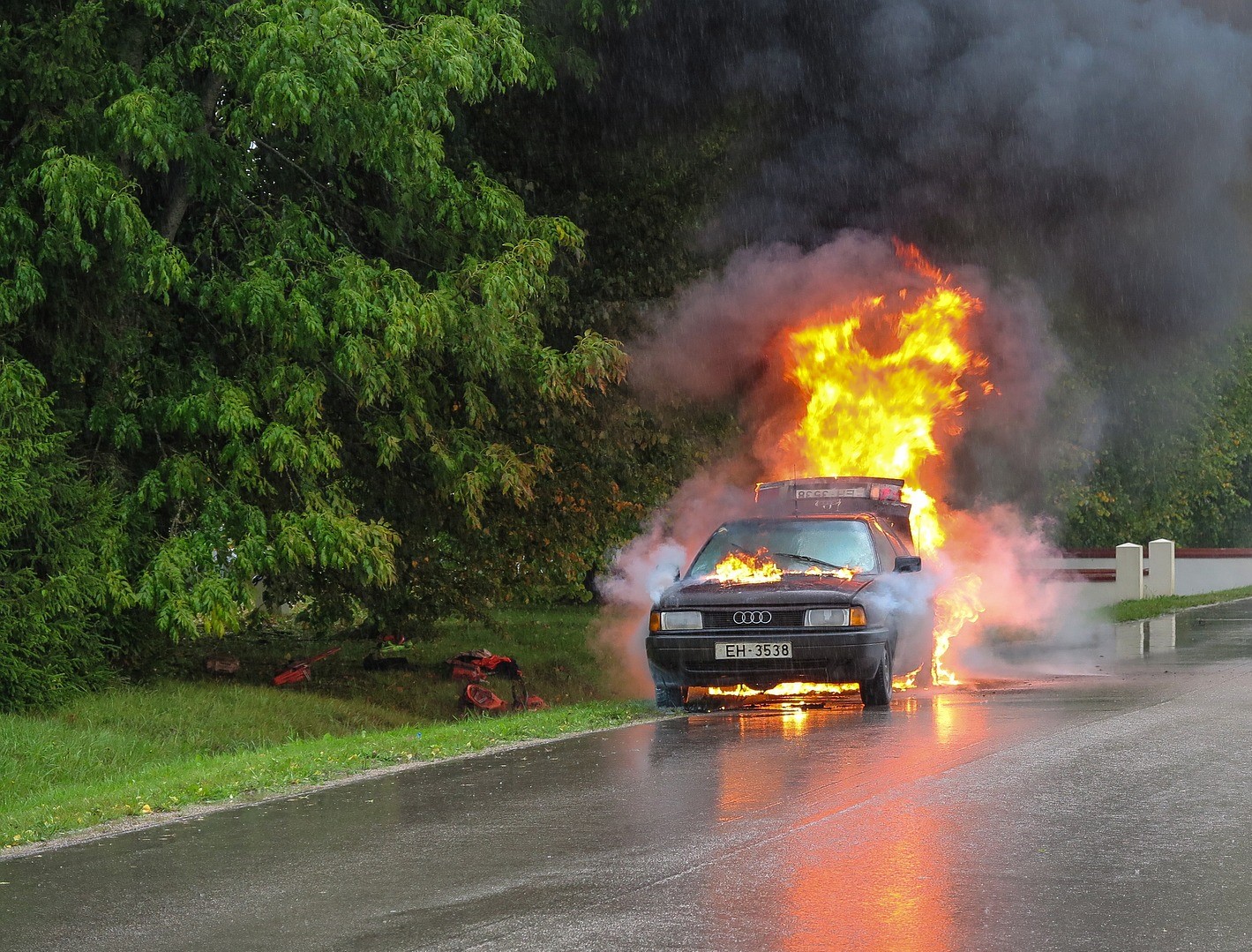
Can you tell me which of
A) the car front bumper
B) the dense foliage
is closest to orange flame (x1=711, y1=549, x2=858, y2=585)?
the car front bumper

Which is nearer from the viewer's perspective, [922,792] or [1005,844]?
[1005,844]

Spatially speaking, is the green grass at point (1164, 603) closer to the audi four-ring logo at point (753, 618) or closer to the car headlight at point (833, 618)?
the car headlight at point (833, 618)

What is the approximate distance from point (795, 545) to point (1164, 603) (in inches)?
875

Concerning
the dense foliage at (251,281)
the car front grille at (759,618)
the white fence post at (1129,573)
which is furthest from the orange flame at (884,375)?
the white fence post at (1129,573)

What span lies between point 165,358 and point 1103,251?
10759mm

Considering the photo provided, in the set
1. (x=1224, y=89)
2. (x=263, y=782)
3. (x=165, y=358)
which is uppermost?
(x=1224, y=89)

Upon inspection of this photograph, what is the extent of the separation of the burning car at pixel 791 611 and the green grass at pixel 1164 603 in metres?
17.2

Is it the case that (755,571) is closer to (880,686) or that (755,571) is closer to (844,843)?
(880,686)

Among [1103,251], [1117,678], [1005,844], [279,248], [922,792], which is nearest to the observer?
[1005,844]

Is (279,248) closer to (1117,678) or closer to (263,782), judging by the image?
(263,782)

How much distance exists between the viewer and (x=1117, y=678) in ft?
53.8

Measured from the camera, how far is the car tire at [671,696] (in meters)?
13.6

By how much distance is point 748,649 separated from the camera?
12.6 m

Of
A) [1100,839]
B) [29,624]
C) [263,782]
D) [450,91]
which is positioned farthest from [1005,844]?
[450,91]
